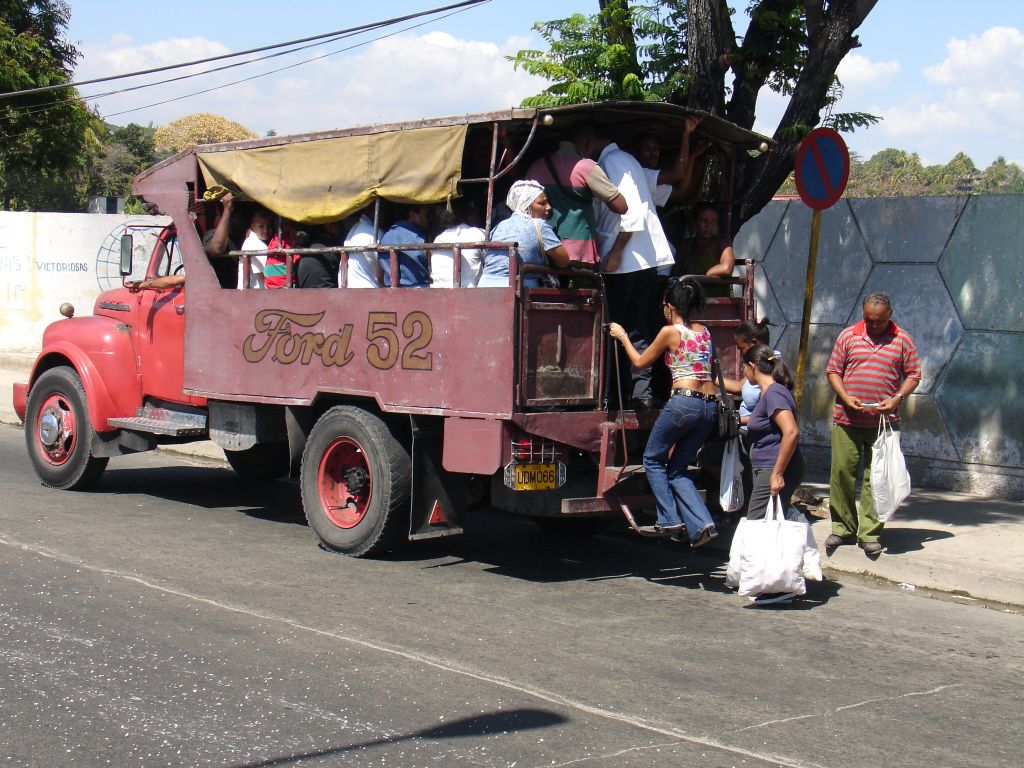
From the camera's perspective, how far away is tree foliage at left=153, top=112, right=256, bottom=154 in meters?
78.2

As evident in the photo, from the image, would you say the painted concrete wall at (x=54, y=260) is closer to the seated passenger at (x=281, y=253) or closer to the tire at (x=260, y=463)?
the tire at (x=260, y=463)

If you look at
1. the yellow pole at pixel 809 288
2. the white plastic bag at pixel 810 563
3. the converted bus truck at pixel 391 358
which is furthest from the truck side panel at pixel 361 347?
the yellow pole at pixel 809 288

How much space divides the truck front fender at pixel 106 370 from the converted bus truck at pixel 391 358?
0.06 feet

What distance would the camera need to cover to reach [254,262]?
29.0 feet

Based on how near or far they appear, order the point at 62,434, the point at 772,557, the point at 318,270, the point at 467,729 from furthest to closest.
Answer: the point at 62,434 < the point at 318,270 < the point at 772,557 < the point at 467,729

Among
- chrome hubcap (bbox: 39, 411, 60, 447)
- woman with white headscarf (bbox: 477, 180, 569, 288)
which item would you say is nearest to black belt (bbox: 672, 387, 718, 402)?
woman with white headscarf (bbox: 477, 180, 569, 288)

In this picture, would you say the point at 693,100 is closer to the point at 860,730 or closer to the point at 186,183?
the point at 186,183

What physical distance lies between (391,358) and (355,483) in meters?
0.92

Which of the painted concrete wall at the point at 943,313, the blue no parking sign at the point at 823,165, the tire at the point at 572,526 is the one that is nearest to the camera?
the blue no parking sign at the point at 823,165

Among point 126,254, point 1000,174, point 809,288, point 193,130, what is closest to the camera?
point 809,288

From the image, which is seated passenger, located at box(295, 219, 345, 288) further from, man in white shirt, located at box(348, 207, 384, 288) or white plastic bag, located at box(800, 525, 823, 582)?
white plastic bag, located at box(800, 525, 823, 582)

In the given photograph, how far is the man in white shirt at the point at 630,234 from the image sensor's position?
301 inches

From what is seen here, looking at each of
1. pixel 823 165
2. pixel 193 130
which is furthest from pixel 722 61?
pixel 193 130

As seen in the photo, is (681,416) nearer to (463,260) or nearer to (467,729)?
(463,260)
